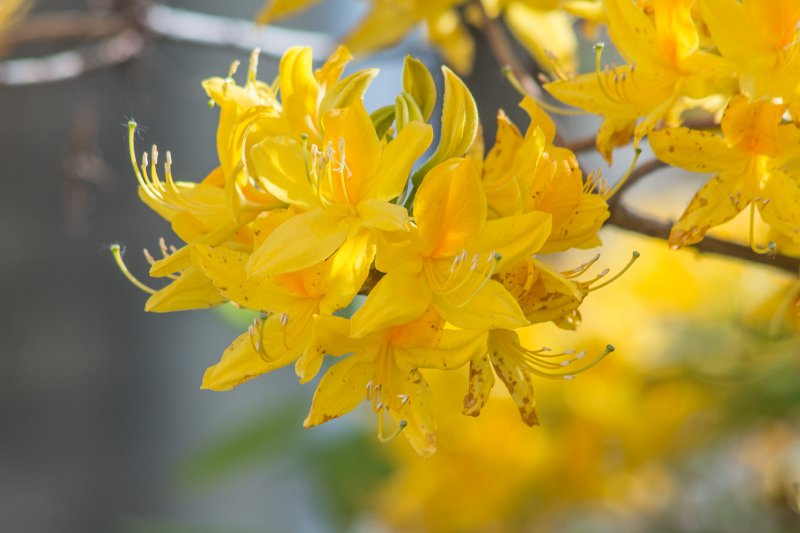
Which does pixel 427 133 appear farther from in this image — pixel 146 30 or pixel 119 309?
pixel 119 309

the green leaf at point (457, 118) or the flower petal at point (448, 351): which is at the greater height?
the green leaf at point (457, 118)

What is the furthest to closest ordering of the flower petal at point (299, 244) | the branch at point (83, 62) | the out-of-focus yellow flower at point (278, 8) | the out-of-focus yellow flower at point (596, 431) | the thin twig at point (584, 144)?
1. the out-of-focus yellow flower at point (596, 431)
2. the branch at point (83, 62)
3. the out-of-focus yellow flower at point (278, 8)
4. the thin twig at point (584, 144)
5. the flower petal at point (299, 244)

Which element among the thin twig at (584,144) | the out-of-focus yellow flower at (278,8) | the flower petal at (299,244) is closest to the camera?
the flower petal at (299,244)

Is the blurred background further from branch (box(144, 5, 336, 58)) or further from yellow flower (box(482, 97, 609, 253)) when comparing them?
yellow flower (box(482, 97, 609, 253))

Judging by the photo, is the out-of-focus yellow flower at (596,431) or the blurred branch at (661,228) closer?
the blurred branch at (661,228)

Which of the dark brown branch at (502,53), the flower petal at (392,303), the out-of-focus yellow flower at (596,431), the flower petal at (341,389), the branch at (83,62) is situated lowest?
the out-of-focus yellow flower at (596,431)

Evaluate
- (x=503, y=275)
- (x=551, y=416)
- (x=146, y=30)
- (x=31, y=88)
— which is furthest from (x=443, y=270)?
(x=31, y=88)

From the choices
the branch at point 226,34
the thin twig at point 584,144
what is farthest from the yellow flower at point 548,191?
the branch at point 226,34

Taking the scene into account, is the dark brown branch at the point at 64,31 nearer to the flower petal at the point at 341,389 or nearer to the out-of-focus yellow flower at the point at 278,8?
the out-of-focus yellow flower at the point at 278,8

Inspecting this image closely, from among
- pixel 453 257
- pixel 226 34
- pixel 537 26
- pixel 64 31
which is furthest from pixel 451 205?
pixel 64 31
